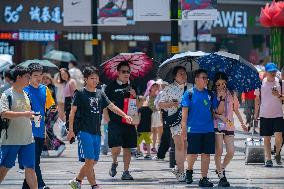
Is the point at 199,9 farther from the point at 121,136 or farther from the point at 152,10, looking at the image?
the point at 121,136

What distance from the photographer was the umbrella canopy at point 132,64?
14914mm

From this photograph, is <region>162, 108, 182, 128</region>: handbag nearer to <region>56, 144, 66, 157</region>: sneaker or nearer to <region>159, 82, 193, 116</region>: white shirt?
<region>159, 82, 193, 116</region>: white shirt

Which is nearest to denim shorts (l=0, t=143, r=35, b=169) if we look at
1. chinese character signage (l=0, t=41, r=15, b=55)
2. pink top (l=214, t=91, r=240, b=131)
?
pink top (l=214, t=91, r=240, b=131)

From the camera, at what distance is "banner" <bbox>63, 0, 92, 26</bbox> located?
2314cm

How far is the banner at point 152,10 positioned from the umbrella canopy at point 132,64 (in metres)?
1.76

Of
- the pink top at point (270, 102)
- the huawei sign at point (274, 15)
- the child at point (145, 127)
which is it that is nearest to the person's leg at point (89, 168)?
the pink top at point (270, 102)

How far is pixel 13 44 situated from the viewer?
44344 mm

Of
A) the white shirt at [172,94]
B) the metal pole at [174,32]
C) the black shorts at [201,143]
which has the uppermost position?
the metal pole at [174,32]

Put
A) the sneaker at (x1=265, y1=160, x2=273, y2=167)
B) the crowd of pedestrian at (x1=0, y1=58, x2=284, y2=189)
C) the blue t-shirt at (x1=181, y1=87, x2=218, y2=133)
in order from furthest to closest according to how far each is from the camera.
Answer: the sneaker at (x1=265, y1=160, x2=273, y2=167) < the blue t-shirt at (x1=181, y1=87, x2=218, y2=133) < the crowd of pedestrian at (x1=0, y1=58, x2=284, y2=189)

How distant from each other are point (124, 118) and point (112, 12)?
9.75 metres

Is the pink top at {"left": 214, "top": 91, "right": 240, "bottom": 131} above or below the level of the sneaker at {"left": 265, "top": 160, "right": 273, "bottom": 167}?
above

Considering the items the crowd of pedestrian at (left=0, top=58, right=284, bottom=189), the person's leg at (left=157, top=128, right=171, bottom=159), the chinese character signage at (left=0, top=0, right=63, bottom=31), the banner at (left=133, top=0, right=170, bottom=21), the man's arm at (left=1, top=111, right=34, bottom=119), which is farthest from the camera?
the chinese character signage at (left=0, top=0, right=63, bottom=31)

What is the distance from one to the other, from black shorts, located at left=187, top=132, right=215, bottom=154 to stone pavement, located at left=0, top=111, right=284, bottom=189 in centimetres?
57

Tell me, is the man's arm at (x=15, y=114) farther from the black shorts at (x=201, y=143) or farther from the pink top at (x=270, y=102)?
the pink top at (x=270, y=102)
